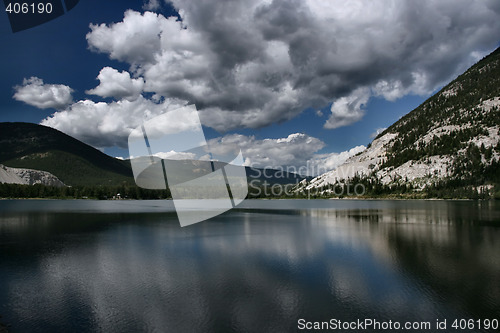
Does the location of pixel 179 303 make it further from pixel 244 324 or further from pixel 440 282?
pixel 440 282

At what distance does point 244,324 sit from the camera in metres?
16.6

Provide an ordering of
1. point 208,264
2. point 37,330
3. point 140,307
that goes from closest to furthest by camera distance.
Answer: point 37,330 → point 140,307 → point 208,264

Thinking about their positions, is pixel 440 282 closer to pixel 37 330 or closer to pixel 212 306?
pixel 212 306

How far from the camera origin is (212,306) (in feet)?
62.8

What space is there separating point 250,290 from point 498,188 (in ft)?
699

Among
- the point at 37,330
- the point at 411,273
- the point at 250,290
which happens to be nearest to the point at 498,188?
the point at 411,273

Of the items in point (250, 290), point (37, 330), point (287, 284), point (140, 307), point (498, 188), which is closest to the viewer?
point (37, 330)

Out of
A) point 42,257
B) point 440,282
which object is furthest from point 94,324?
point 440,282

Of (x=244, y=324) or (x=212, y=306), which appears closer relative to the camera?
(x=244, y=324)

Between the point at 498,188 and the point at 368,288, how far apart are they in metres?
207

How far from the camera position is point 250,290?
22.2 meters

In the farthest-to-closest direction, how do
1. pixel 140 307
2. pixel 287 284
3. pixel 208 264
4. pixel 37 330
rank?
pixel 208 264 < pixel 287 284 < pixel 140 307 < pixel 37 330

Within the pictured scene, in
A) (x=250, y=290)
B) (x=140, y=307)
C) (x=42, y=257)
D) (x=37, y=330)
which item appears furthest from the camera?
(x=42, y=257)

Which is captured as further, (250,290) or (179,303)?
(250,290)
